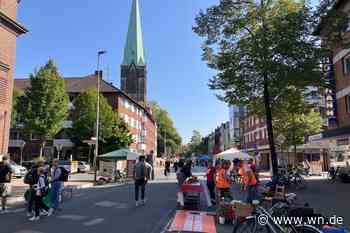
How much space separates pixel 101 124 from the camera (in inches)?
1716

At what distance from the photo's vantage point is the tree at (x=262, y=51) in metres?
16.2

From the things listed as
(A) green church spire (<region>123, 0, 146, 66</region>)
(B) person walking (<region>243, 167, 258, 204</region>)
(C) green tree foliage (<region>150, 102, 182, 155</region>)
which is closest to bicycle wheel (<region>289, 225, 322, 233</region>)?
(B) person walking (<region>243, 167, 258, 204</region>)

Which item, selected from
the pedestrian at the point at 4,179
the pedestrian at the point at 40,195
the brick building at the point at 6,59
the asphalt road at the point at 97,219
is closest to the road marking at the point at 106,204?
the asphalt road at the point at 97,219

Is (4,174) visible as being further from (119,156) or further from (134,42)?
(134,42)

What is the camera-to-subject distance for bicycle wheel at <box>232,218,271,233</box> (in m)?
6.02

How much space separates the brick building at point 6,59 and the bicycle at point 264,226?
16.8 meters

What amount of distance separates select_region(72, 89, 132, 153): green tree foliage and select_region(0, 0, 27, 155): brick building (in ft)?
78.1

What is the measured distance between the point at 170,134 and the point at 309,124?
75.2 metres

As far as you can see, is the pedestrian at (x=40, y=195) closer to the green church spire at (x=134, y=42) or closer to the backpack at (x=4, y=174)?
the backpack at (x=4, y=174)

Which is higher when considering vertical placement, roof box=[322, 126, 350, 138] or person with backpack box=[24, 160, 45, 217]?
roof box=[322, 126, 350, 138]

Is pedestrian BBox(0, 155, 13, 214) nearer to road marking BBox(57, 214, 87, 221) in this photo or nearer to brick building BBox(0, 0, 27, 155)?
road marking BBox(57, 214, 87, 221)

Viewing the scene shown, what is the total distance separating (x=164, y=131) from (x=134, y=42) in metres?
31.7

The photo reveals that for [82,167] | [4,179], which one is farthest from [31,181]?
[82,167]

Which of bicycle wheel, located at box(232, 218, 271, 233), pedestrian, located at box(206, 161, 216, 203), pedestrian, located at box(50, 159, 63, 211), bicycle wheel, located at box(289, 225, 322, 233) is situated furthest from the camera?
pedestrian, located at box(206, 161, 216, 203)
